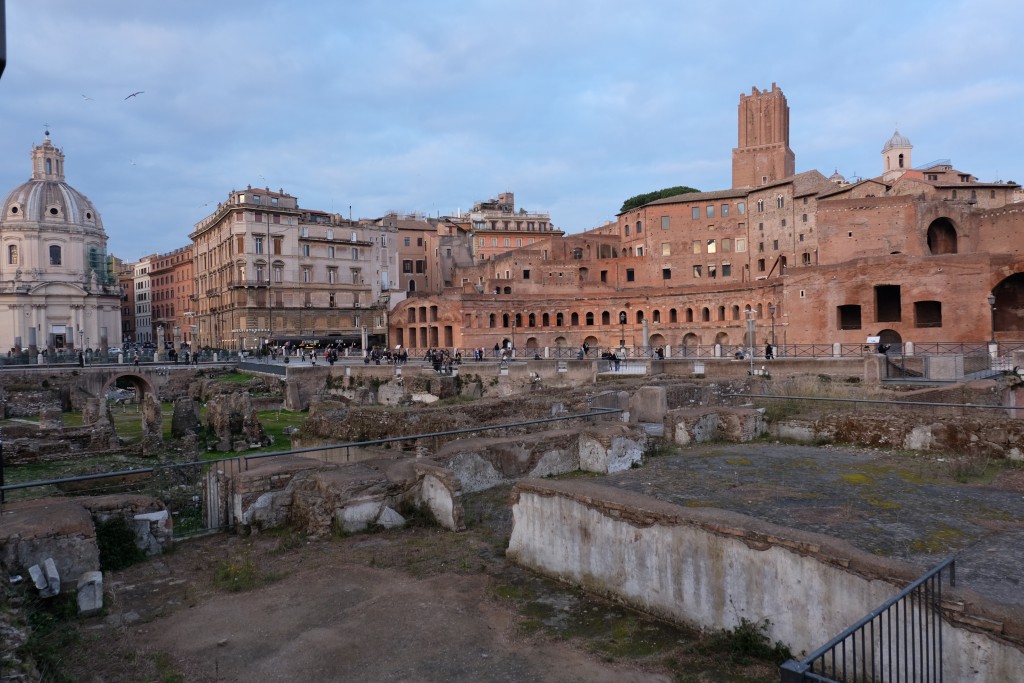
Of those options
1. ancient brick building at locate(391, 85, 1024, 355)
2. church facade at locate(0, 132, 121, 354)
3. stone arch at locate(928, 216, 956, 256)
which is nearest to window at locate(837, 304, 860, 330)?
ancient brick building at locate(391, 85, 1024, 355)

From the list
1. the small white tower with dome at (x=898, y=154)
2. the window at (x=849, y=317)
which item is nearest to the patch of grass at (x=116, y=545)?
the window at (x=849, y=317)

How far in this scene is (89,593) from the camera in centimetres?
607

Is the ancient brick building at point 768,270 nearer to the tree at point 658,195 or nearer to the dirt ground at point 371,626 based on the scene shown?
the tree at point 658,195

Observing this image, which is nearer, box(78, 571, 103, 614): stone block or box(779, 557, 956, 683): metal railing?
box(779, 557, 956, 683): metal railing

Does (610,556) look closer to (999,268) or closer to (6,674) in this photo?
(6,674)

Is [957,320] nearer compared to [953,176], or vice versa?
[957,320]

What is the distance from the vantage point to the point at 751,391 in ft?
62.9

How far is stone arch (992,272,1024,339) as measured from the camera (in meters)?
39.3

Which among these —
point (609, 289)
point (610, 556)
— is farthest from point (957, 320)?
point (610, 556)

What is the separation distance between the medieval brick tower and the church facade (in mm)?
68010

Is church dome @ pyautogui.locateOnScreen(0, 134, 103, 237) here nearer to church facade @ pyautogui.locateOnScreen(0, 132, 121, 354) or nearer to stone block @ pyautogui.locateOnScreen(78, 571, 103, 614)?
church facade @ pyautogui.locateOnScreen(0, 132, 121, 354)

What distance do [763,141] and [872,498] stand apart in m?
73.5

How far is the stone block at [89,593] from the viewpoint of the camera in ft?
19.7

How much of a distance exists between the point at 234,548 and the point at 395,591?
8.30 feet
